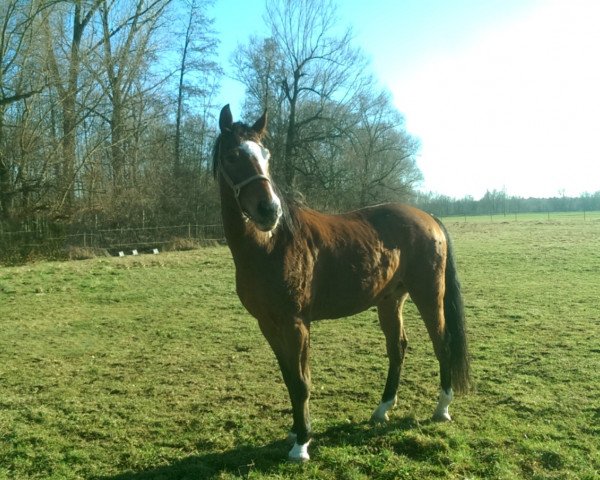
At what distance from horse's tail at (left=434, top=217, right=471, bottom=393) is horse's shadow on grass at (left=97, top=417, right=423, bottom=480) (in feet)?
2.04

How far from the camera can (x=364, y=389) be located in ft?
16.5

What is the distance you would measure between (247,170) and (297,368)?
144 cm

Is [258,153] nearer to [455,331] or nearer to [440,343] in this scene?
[440,343]

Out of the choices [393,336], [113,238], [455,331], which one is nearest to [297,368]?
[393,336]

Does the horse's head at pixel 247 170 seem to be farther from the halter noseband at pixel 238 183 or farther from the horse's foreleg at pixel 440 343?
the horse's foreleg at pixel 440 343

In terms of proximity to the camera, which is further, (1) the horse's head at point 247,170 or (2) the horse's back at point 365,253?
(2) the horse's back at point 365,253

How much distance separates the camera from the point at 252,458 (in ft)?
11.8

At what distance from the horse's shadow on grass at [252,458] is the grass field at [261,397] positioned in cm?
1

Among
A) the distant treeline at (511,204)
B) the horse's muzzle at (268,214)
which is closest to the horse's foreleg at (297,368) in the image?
the horse's muzzle at (268,214)

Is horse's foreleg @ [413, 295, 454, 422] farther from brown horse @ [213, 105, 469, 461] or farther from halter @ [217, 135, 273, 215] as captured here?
halter @ [217, 135, 273, 215]

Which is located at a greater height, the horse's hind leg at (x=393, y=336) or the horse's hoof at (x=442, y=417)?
Result: the horse's hind leg at (x=393, y=336)

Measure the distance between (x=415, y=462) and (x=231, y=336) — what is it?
4.28m

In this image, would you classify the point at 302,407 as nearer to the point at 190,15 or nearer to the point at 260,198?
the point at 260,198

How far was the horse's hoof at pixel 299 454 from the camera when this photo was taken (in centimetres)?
351
